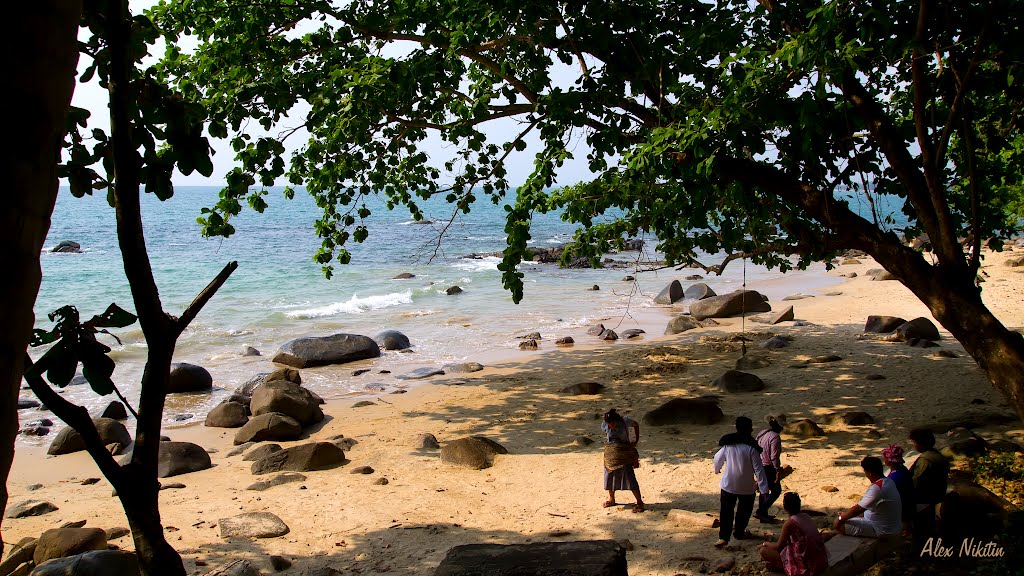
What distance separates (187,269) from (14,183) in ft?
138

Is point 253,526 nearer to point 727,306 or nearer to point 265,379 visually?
point 265,379

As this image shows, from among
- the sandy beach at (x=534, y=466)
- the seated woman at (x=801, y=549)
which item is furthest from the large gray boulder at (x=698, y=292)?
the seated woman at (x=801, y=549)

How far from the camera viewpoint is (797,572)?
5992 mm

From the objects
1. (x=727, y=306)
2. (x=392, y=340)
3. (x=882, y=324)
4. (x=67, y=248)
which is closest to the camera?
(x=882, y=324)

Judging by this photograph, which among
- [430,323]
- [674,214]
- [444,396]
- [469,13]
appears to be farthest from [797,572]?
[430,323]

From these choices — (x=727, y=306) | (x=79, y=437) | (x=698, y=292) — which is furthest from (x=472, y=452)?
(x=698, y=292)

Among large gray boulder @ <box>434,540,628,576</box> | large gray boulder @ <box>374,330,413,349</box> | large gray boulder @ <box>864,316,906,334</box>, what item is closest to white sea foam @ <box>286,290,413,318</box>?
large gray boulder @ <box>374,330,413,349</box>

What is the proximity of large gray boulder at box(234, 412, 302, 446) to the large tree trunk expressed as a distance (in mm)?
10950

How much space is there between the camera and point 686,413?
11531mm

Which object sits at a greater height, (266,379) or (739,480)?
(739,480)

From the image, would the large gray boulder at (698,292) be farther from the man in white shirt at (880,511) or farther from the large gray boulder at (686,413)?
the man in white shirt at (880,511)

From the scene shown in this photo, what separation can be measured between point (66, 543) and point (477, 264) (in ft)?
112

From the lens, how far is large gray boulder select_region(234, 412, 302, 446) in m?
12.4

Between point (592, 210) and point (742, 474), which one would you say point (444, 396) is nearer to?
point (592, 210)
